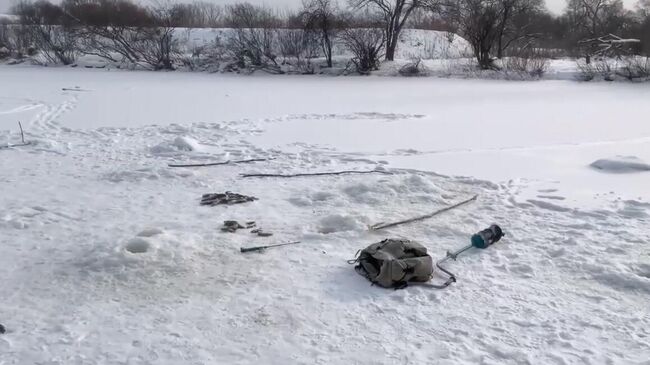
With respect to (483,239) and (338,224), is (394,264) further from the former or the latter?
(338,224)

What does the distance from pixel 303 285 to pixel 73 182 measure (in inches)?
146

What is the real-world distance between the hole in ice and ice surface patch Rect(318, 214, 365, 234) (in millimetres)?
1443

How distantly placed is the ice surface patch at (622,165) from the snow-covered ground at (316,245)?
0.02 meters

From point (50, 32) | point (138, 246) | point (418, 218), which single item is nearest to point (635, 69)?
point (418, 218)

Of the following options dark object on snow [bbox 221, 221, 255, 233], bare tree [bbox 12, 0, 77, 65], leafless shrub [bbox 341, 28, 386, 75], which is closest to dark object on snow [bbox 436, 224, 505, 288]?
dark object on snow [bbox 221, 221, 255, 233]

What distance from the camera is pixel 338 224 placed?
507cm

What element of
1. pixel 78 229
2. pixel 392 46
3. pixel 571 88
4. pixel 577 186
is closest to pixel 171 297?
A: pixel 78 229

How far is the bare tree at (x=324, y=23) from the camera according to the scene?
24.8 meters

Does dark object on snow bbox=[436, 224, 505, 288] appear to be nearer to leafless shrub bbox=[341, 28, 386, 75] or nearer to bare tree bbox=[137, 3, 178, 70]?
leafless shrub bbox=[341, 28, 386, 75]

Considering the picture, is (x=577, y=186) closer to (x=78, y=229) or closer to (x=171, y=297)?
(x=171, y=297)

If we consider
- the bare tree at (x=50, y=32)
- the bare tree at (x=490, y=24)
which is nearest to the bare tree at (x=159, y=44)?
the bare tree at (x=50, y=32)

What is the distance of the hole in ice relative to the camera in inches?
171

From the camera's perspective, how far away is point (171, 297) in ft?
12.2

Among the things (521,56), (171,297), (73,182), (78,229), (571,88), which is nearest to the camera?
(171,297)
